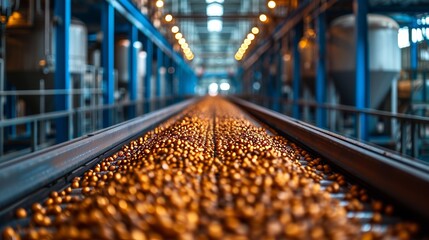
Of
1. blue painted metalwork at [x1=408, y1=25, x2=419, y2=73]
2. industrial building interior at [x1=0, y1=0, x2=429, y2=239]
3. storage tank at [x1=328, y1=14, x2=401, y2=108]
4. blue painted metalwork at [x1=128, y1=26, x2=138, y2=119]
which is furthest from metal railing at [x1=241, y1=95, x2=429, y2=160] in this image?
blue painted metalwork at [x1=128, y1=26, x2=138, y2=119]

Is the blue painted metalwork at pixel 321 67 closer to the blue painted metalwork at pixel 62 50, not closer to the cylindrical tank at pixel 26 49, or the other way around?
the blue painted metalwork at pixel 62 50

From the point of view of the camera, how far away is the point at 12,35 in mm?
9383

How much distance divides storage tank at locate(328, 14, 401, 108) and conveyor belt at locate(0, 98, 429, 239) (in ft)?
21.4

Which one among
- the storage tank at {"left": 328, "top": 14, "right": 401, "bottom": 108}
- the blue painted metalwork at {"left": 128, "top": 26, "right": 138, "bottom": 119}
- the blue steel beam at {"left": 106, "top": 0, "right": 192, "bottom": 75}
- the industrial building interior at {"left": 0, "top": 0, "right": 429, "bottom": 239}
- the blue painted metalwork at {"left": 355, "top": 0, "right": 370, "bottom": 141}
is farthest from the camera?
the blue painted metalwork at {"left": 128, "top": 26, "right": 138, "bottom": 119}

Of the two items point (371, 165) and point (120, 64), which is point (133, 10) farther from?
point (371, 165)

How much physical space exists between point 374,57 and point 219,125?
496 cm

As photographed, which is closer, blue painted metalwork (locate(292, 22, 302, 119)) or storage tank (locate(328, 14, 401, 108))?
storage tank (locate(328, 14, 401, 108))

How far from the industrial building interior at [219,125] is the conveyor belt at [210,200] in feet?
0.04

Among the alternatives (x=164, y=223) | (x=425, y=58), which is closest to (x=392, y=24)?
(x=425, y=58)

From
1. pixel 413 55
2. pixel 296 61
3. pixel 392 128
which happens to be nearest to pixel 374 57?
pixel 413 55

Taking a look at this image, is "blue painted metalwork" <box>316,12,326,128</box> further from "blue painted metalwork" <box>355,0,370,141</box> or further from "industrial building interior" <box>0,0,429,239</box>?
"blue painted metalwork" <box>355,0,370,141</box>

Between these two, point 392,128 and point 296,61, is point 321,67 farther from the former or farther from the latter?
point 296,61

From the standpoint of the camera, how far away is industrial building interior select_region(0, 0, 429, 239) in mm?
2000

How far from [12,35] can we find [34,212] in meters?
7.95
